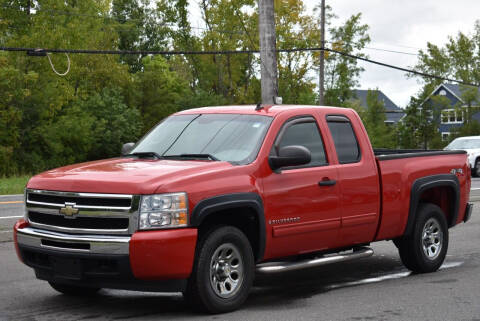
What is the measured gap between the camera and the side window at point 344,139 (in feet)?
27.5

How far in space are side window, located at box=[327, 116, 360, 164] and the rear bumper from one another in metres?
2.32

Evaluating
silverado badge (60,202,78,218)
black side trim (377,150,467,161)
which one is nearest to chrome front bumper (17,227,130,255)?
silverado badge (60,202,78,218)

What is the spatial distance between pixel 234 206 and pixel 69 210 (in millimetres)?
1340

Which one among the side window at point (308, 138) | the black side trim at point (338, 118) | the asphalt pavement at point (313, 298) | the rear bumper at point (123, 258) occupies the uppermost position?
the black side trim at point (338, 118)

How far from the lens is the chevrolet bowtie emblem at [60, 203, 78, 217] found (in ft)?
21.9

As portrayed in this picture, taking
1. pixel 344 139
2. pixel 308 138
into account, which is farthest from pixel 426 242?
pixel 308 138

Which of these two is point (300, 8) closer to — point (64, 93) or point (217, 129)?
point (64, 93)

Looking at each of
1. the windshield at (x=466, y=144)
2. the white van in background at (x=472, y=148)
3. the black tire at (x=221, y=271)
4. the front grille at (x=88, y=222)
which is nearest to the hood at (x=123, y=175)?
the front grille at (x=88, y=222)

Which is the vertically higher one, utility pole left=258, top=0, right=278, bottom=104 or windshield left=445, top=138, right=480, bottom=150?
utility pole left=258, top=0, right=278, bottom=104

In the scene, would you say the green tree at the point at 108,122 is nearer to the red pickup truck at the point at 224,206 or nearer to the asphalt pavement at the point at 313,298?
the asphalt pavement at the point at 313,298

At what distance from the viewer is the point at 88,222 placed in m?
6.65

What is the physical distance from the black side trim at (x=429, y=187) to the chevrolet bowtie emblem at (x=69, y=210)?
3.94m

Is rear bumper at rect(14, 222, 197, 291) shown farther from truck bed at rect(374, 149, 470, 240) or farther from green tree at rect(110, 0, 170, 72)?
green tree at rect(110, 0, 170, 72)

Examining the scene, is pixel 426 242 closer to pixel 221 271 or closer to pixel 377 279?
pixel 377 279
